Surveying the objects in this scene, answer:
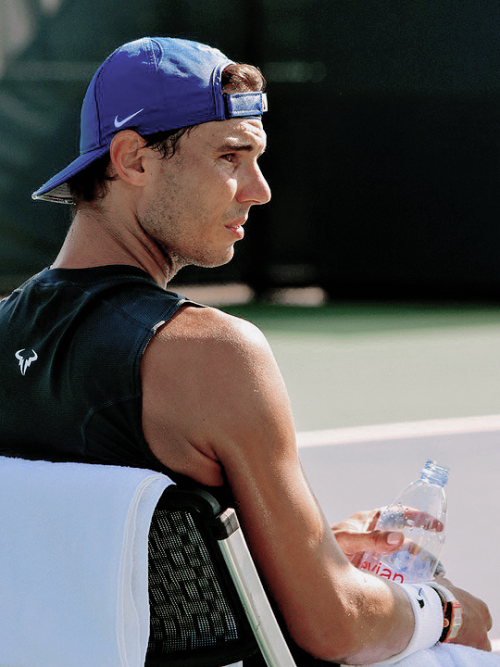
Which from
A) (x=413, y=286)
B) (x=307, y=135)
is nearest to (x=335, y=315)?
(x=413, y=286)

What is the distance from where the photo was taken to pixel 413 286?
31.0 ft

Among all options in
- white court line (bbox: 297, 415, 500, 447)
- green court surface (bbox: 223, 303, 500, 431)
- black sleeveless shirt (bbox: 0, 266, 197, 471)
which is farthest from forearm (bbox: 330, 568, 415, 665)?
green court surface (bbox: 223, 303, 500, 431)

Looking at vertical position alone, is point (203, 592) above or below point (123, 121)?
below

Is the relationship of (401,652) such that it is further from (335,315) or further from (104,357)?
(335,315)

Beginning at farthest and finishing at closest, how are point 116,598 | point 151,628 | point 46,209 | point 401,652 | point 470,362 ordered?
point 46,209
point 470,362
point 401,652
point 151,628
point 116,598

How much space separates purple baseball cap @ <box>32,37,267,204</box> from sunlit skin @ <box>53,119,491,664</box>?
3 centimetres

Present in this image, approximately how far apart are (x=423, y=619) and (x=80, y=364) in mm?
637

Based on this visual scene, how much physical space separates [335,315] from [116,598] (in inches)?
295

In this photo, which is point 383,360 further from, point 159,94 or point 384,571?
point 159,94

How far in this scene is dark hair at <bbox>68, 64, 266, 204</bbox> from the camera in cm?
147

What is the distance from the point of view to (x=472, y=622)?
1.56m

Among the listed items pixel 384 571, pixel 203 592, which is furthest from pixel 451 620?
pixel 203 592

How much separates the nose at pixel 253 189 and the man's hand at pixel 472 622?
702 mm

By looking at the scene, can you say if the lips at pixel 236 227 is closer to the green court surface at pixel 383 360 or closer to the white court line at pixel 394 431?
the white court line at pixel 394 431
